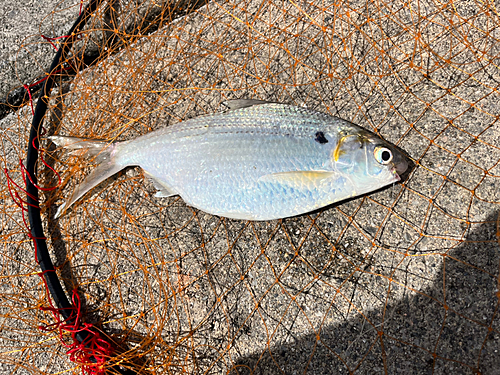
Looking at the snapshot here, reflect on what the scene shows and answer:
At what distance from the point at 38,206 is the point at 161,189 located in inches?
42.9

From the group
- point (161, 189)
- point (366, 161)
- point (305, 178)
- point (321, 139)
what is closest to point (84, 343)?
point (161, 189)

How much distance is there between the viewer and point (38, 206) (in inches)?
98.2

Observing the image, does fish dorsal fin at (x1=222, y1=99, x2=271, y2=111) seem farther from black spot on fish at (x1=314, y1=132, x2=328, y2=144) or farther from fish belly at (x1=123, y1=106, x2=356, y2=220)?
black spot on fish at (x1=314, y1=132, x2=328, y2=144)

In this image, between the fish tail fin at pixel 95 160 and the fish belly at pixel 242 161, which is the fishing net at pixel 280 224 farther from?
the fish belly at pixel 242 161

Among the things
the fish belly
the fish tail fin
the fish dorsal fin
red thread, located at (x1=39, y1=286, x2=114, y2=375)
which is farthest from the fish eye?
red thread, located at (x1=39, y1=286, x2=114, y2=375)

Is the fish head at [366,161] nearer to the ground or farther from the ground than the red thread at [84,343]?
farther from the ground

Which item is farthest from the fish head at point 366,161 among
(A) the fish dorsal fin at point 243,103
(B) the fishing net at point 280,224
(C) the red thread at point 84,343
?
(C) the red thread at point 84,343

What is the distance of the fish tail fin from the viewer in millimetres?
2344

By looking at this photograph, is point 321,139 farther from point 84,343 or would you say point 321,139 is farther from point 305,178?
point 84,343

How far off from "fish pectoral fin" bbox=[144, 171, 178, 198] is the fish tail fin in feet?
0.80

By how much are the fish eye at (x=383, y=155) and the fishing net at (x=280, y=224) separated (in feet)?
1.04

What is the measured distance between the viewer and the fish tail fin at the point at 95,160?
7.69ft

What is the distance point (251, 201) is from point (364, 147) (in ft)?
2.83

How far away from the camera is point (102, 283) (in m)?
2.48
